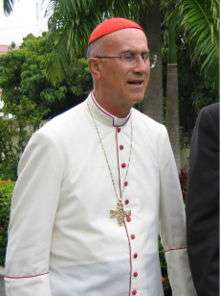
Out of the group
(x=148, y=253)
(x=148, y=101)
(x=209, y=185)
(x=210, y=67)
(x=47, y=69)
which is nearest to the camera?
(x=209, y=185)

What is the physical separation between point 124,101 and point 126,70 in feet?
0.40

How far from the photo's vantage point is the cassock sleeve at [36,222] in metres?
2.43

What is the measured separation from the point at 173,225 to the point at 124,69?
0.68m

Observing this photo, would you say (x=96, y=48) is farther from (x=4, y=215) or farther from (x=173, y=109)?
(x=173, y=109)

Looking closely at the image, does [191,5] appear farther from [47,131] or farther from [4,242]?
[47,131]

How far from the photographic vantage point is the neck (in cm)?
260

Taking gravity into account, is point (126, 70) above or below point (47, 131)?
above

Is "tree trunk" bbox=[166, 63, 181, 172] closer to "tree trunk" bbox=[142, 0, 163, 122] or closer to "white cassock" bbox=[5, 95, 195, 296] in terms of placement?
"tree trunk" bbox=[142, 0, 163, 122]

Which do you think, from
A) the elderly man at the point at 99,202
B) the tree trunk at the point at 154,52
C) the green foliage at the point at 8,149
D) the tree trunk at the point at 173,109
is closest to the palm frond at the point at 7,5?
the tree trunk at the point at 154,52

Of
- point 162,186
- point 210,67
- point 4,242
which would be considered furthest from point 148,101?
point 162,186

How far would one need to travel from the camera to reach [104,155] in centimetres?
263

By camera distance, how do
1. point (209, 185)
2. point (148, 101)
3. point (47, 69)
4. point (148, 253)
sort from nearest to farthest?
point (209, 185) < point (148, 253) < point (148, 101) < point (47, 69)

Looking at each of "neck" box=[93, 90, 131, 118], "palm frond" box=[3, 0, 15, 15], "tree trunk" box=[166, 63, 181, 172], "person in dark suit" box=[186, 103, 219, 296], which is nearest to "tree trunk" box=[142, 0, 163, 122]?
"tree trunk" box=[166, 63, 181, 172]

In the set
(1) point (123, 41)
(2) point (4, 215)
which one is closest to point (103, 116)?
(1) point (123, 41)
